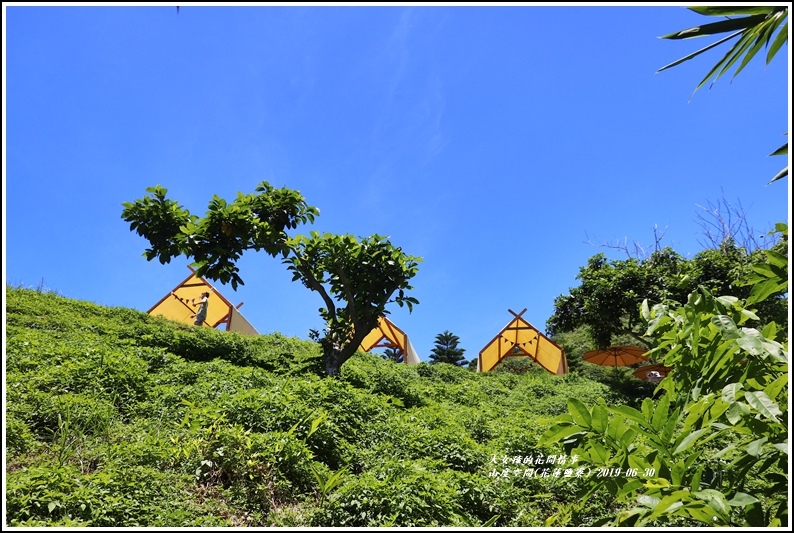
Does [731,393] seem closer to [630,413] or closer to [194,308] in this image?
[630,413]

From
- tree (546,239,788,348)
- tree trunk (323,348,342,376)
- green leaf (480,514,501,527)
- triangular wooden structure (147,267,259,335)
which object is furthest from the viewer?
triangular wooden structure (147,267,259,335)

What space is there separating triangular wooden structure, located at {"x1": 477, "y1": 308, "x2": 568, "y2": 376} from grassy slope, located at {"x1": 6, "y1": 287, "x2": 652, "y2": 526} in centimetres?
1029

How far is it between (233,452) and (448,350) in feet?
88.6

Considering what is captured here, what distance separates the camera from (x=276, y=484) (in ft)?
12.5

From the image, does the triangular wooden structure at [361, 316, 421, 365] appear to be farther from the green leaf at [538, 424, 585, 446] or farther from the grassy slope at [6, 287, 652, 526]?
the green leaf at [538, 424, 585, 446]

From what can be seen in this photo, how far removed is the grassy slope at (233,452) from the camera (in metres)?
3.33

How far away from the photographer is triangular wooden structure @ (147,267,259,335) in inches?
647

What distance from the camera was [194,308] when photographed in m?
16.7

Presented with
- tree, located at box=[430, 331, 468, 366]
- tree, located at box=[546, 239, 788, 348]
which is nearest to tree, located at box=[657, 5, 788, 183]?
tree, located at box=[546, 239, 788, 348]

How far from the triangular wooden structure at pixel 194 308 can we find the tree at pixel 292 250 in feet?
26.3

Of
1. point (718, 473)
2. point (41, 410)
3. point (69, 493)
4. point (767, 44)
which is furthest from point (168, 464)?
point (767, 44)

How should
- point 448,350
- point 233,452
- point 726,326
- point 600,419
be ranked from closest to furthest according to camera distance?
point 726,326 < point 600,419 < point 233,452 < point 448,350

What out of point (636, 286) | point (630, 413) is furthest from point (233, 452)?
point (636, 286)

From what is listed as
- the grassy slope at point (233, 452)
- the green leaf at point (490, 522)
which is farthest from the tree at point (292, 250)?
the green leaf at point (490, 522)
